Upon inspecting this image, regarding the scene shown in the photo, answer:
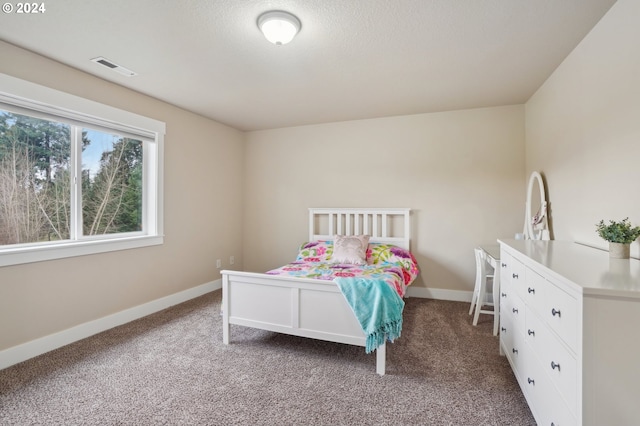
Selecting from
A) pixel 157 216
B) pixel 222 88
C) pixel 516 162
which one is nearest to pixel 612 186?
pixel 516 162

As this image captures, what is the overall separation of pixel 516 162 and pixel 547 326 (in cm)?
276

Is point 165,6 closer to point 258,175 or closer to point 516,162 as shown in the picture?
point 258,175

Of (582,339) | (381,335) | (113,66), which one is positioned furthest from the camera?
(113,66)

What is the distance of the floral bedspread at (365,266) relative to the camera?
285 cm

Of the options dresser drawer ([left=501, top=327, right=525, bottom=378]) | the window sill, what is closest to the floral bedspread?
dresser drawer ([left=501, top=327, right=525, bottom=378])

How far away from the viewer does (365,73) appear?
8.84 ft

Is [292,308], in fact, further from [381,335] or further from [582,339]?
[582,339]

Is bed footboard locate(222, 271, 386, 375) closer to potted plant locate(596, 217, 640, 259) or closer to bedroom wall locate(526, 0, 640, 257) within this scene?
potted plant locate(596, 217, 640, 259)

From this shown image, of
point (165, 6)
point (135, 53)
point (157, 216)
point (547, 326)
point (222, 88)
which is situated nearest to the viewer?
point (547, 326)

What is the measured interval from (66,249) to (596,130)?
4232 millimetres

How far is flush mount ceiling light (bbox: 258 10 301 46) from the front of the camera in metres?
1.85

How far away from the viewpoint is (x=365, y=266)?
3297 mm
